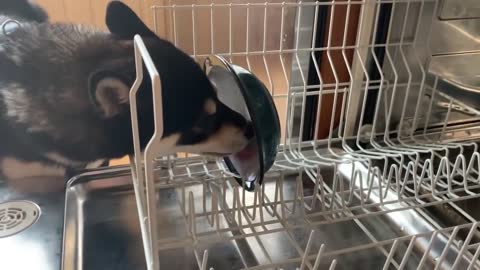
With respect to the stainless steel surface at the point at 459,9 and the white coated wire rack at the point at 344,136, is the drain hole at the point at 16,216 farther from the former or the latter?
the stainless steel surface at the point at 459,9

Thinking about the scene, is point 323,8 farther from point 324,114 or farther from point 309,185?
point 309,185

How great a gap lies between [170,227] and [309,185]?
0.22 metres

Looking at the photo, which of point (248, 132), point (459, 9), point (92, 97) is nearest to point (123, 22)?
point (92, 97)

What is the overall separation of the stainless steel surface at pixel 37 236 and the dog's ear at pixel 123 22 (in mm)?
258

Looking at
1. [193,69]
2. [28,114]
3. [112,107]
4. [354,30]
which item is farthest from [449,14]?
[28,114]

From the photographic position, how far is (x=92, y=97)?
58 centimetres

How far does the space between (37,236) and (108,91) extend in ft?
0.75

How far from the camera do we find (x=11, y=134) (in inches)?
29.6

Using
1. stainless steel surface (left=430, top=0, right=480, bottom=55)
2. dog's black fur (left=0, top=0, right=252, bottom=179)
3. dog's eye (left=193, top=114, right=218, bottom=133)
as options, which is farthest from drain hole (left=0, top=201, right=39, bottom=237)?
stainless steel surface (left=430, top=0, right=480, bottom=55)

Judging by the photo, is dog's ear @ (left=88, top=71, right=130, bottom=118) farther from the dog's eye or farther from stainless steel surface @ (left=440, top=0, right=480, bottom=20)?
stainless steel surface @ (left=440, top=0, right=480, bottom=20)

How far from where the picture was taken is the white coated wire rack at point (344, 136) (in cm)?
63

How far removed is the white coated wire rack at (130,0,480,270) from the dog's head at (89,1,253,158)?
59 mm

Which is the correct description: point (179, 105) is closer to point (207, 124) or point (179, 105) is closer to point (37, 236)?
point (207, 124)

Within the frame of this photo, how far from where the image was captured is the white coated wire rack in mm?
629
